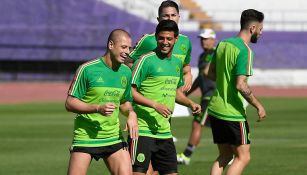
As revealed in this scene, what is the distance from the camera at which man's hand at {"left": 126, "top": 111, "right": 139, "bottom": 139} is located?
944 centimetres

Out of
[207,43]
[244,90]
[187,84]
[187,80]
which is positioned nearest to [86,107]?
[244,90]

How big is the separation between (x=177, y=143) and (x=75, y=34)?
112ft

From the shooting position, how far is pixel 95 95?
951 centimetres

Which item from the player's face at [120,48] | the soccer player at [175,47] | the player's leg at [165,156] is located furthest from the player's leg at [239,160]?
the player's face at [120,48]

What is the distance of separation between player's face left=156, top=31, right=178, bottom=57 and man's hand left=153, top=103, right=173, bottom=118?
648 mm

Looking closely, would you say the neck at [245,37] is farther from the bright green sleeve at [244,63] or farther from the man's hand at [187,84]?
the man's hand at [187,84]

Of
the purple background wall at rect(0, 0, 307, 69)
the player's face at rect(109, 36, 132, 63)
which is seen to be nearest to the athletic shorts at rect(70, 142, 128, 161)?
the player's face at rect(109, 36, 132, 63)

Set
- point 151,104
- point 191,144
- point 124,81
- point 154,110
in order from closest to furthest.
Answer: point 124,81, point 151,104, point 154,110, point 191,144

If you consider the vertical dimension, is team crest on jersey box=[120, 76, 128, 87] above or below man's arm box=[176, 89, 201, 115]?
above

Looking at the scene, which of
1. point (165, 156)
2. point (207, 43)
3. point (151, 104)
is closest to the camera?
point (151, 104)

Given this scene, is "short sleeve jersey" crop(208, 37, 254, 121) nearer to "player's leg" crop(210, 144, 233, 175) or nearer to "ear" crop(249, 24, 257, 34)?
"ear" crop(249, 24, 257, 34)

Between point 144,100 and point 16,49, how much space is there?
43478 mm

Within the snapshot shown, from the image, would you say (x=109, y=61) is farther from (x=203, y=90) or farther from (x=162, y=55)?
(x=203, y=90)

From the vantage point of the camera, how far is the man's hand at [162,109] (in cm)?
990
